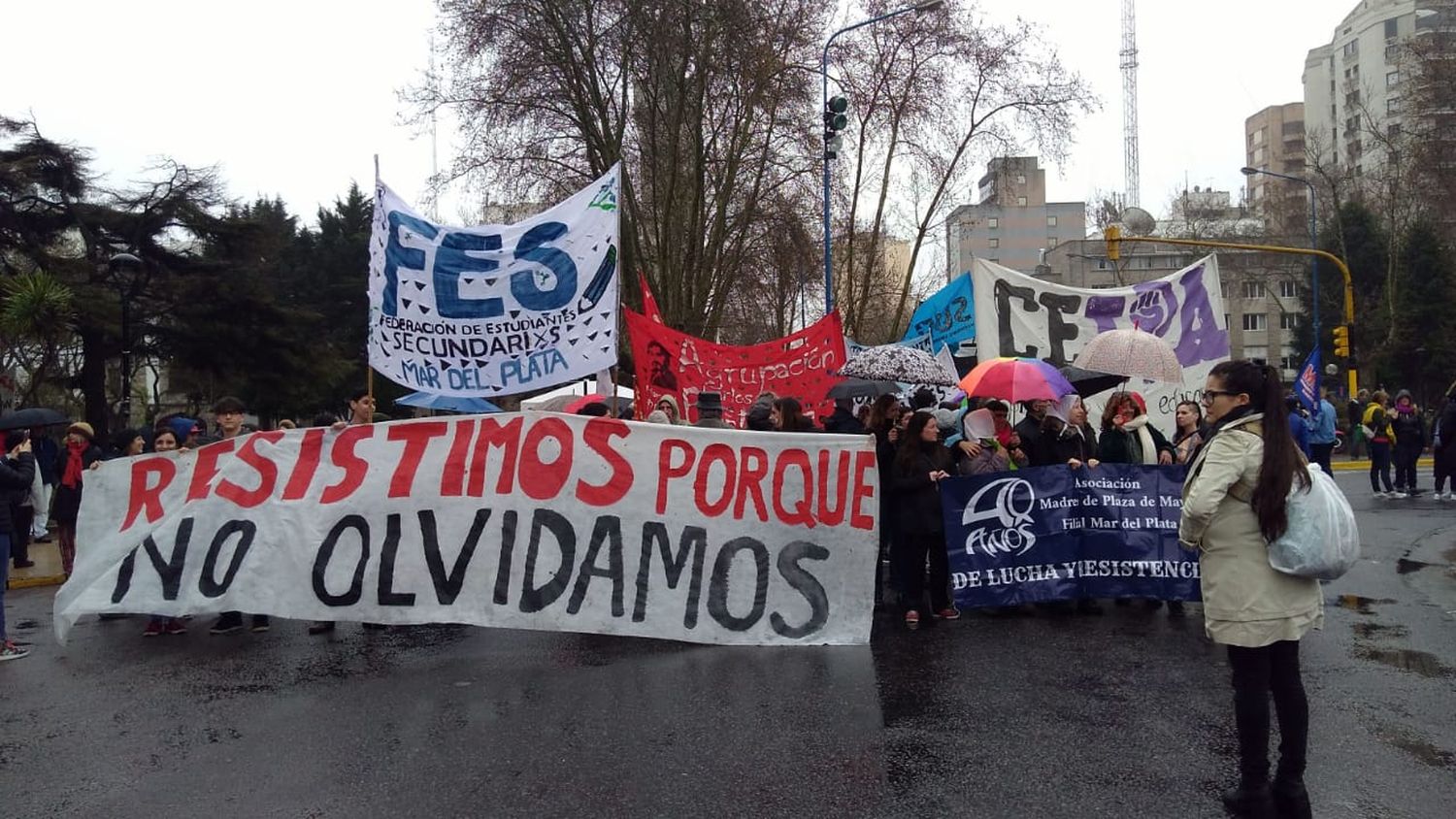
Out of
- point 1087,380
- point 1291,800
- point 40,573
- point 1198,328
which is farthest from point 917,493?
point 40,573

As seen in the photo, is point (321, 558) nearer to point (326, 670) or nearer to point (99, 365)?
point (326, 670)

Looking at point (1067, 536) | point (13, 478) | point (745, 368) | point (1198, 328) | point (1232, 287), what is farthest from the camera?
point (1232, 287)

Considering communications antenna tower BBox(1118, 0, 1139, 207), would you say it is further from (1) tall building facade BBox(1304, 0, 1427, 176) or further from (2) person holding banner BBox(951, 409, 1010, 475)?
(2) person holding banner BBox(951, 409, 1010, 475)

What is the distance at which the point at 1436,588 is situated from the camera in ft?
30.2

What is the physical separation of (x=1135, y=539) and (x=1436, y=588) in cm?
312

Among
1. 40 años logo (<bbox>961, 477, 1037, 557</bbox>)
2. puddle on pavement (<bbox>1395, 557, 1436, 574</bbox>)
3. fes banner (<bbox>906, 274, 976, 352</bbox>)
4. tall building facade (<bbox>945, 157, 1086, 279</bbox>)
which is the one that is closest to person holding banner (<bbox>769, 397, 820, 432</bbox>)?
40 años logo (<bbox>961, 477, 1037, 557</bbox>)

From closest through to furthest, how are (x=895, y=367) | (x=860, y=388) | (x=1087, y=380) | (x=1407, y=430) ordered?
(x=895, y=367) < (x=1087, y=380) < (x=860, y=388) < (x=1407, y=430)

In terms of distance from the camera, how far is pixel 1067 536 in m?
8.09

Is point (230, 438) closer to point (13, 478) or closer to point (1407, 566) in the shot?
point (13, 478)

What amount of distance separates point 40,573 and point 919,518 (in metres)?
9.52

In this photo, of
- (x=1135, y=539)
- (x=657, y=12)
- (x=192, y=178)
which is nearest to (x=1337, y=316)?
(x=657, y=12)

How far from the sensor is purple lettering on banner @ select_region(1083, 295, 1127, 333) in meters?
12.0

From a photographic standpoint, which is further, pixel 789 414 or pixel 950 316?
pixel 950 316

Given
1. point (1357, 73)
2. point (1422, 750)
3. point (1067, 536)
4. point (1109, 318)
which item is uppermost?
point (1357, 73)
